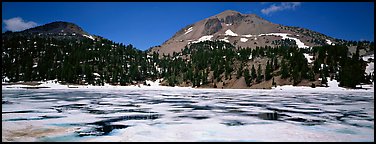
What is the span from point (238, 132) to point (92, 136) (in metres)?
6.04

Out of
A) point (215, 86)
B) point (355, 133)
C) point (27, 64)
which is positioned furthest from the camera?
point (27, 64)

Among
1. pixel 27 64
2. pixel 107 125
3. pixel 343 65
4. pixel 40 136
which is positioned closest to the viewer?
pixel 40 136

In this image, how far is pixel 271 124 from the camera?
1524 cm

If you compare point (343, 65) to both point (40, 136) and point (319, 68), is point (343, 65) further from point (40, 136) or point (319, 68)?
point (40, 136)

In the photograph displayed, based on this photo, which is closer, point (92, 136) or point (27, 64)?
point (92, 136)

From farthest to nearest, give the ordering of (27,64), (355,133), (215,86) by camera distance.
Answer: (27,64) → (215,86) → (355,133)

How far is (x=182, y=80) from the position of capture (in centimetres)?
12488

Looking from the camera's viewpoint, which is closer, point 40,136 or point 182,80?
point 40,136

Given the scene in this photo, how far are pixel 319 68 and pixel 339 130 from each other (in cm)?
9157

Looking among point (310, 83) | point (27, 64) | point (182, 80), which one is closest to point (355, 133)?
point (310, 83)

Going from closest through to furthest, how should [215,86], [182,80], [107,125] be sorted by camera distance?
[107,125] → [215,86] → [182,80]

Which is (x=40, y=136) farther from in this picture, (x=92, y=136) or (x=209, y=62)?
(x=209, y=62)

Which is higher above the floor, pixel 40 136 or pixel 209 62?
pixel 209 62

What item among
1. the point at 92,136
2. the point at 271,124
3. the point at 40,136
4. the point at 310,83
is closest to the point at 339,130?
the point at 271,124
